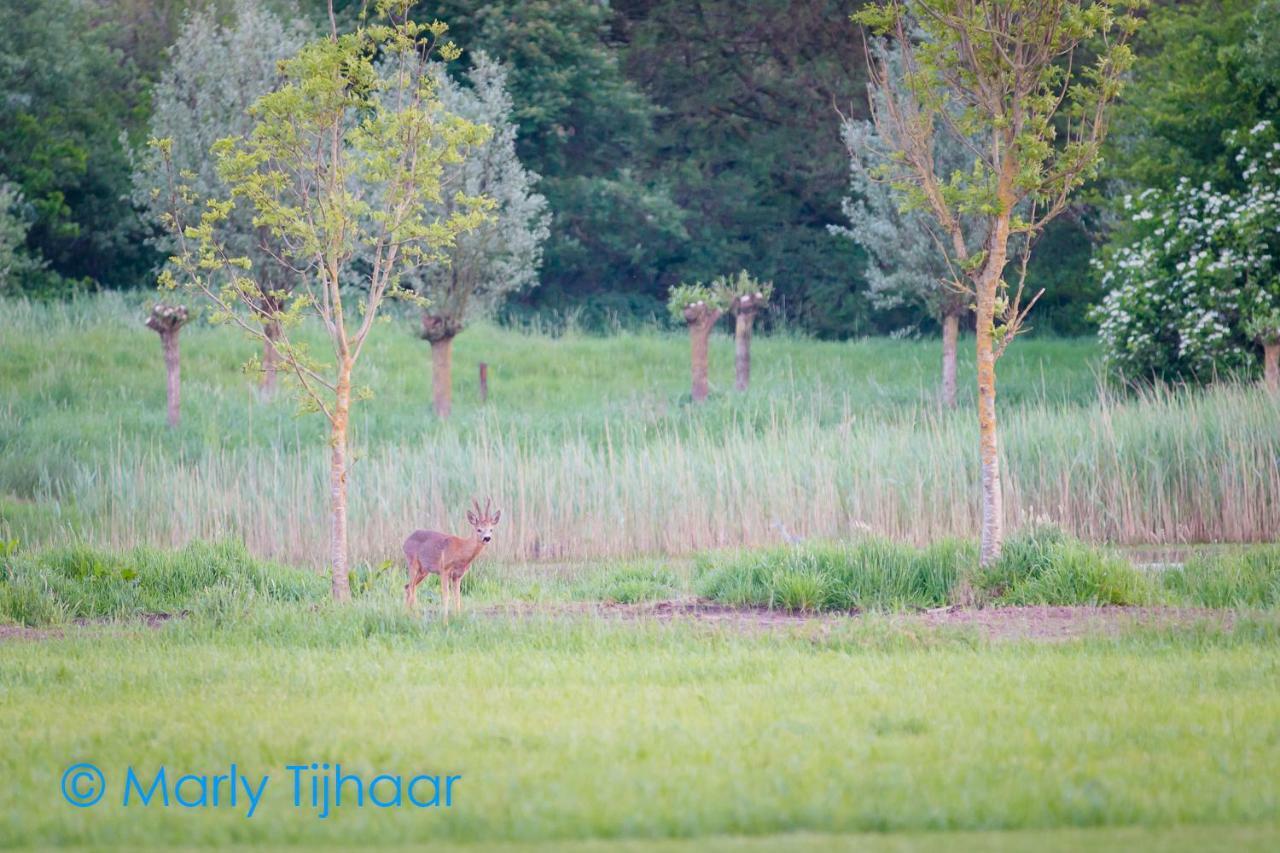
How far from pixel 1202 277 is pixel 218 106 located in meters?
17.0

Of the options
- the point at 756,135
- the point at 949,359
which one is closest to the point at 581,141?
the point at 756,135

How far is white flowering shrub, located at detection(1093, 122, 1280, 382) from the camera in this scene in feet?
67.2

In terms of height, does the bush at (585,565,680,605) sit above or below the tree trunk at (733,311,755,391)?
below

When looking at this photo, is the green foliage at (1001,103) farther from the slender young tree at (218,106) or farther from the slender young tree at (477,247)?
the slender young tree at (218,106)

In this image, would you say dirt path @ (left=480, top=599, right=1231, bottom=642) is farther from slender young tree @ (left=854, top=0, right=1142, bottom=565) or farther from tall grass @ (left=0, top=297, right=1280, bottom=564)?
tall grass @ (left=0, top=297, right=1280, bottom=564)

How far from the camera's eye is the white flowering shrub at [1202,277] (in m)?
20.5

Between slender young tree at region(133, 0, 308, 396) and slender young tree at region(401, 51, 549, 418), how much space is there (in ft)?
8.92

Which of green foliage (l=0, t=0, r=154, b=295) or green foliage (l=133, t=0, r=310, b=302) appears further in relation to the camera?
green foliage (l=0, t=0, r=154, b=295)

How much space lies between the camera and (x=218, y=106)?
26.2 m

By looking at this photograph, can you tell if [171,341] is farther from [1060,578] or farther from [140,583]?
[1060,578]

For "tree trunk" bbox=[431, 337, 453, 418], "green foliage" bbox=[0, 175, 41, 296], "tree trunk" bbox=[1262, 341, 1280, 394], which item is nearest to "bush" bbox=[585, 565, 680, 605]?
"tree trunk" bbox=[1262, 341, 1280, 394]

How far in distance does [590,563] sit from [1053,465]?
450cm

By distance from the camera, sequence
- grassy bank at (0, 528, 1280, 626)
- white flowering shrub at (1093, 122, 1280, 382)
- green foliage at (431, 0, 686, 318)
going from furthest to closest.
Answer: green foliage at (431, 0, 686, 318) < white flowering shrub at (1093, 122, 1280, 382) < grassy bank at (0, 528, 1280, 626)

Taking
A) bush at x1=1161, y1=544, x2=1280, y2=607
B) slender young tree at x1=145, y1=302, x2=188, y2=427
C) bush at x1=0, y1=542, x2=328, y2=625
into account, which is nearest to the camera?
bush at x1=1161, y1=544, x2=1280, y2=607
